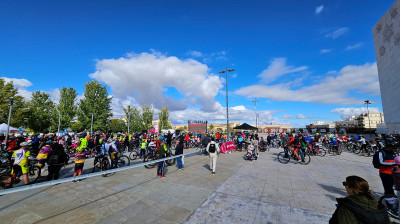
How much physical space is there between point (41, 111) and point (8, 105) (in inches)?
481

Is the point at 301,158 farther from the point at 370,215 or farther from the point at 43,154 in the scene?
the point at 43,154

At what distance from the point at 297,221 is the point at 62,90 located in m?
47.0

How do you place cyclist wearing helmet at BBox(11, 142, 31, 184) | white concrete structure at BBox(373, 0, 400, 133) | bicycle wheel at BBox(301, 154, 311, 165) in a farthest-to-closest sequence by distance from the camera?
white concrete structure at BBox(373, 0, 400, 133) → bicycle wheel at BBox(301, 154, 311, 165) → cyclist wearing helmet at BBox(11, 142, 31, 184)

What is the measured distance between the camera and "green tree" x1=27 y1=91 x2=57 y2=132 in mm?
30097

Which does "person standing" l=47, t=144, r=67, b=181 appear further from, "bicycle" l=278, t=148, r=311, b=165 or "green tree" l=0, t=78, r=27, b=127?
"green tree" l=0, t=78, r=27, b=127

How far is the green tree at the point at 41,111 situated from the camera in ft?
98.7

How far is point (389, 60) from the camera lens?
37688 mm

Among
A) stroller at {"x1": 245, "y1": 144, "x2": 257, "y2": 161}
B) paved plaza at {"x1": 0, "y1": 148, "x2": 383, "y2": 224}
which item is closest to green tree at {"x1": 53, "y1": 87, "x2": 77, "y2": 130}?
paved plaza at {"x1": 0, "y1": 148, "x2": 383, "y2": 224}

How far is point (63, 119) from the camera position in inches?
1353

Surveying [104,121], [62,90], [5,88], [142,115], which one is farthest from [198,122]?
[5,88]

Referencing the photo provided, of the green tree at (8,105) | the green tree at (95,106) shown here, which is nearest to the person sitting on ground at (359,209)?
the green tree at (8,105)

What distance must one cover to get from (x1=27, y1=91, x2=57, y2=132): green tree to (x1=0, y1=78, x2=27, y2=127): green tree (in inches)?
209

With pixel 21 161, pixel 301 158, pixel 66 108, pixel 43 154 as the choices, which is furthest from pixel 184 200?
pixel 66 108

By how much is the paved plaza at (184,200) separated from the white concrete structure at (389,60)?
4127 cm
